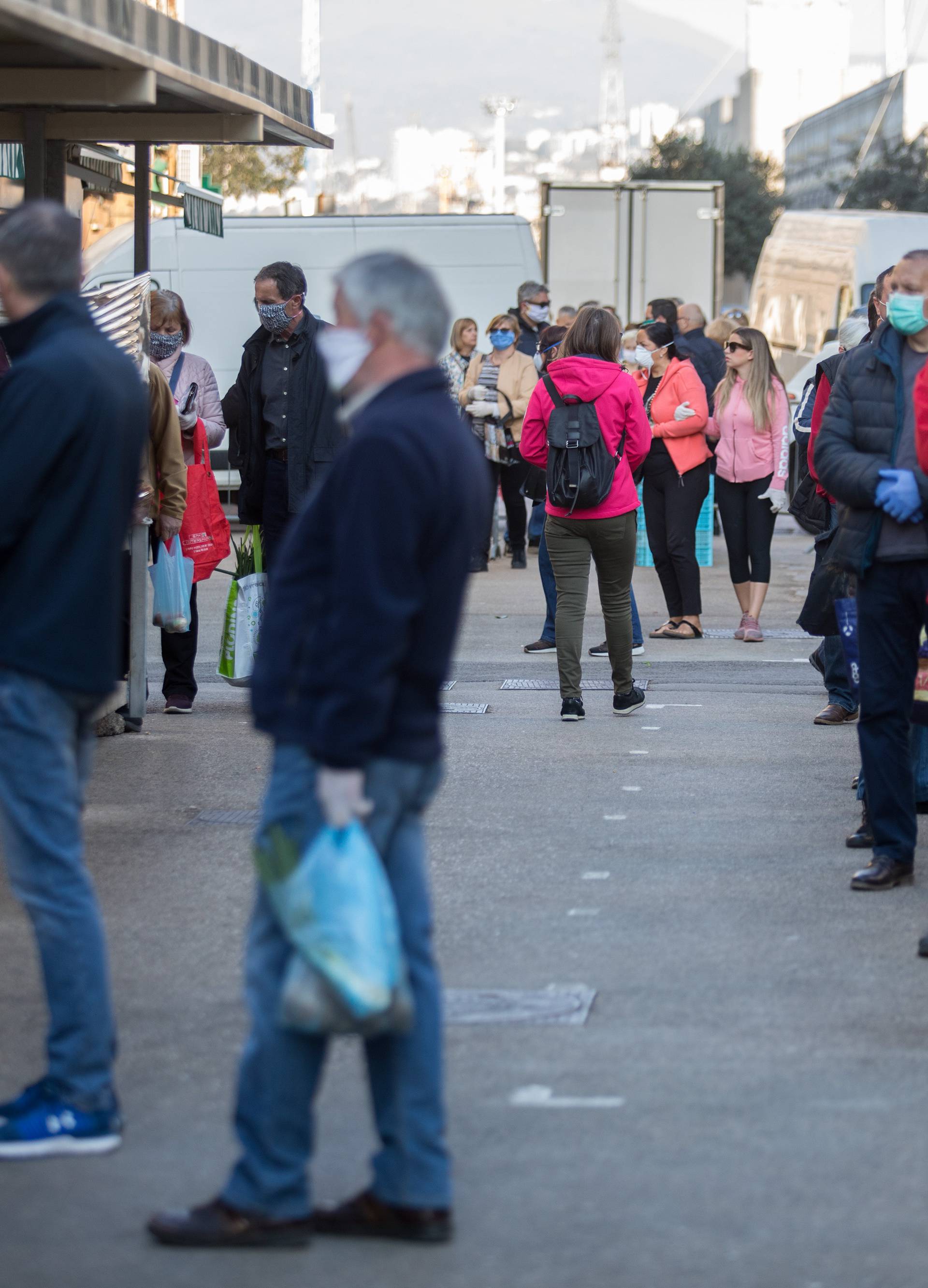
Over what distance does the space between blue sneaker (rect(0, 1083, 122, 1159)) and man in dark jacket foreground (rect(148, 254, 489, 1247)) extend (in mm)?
492

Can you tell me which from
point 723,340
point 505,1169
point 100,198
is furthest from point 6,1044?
point 723,340

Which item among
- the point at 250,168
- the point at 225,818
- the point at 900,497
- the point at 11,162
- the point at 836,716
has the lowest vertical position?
the point at 836,716

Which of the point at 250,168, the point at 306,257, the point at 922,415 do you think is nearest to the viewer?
the point at 922,415

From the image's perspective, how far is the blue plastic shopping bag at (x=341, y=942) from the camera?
333 cm

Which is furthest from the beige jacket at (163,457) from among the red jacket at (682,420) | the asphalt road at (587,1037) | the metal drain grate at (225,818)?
the red jacket at (682,420)

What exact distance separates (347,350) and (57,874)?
1.25 m

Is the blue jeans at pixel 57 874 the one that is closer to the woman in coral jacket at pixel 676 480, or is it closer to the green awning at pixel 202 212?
the green awning at pixel 202 212

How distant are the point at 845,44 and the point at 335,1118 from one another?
200m

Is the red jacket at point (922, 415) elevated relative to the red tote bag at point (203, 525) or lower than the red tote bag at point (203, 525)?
elevated

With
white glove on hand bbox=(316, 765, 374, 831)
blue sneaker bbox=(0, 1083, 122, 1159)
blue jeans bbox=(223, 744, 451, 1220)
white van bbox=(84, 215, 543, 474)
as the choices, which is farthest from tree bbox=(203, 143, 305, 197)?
white glove on hand bbox=(316, 765, 374, 831)

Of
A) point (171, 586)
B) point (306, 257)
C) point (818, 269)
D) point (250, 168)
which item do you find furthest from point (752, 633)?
point (250, 168)

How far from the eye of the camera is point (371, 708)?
10.9 feet

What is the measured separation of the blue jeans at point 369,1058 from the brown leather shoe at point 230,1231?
19 millimetres

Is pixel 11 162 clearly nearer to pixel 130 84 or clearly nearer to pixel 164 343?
pixel 164 343
